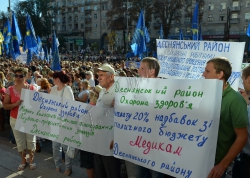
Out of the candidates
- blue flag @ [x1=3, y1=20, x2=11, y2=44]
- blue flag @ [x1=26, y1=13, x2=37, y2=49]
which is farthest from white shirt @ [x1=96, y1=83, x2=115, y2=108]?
blue flag @ [x1=3, y1=20, x2=11, y2=44]

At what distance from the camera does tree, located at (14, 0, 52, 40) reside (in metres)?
71.1

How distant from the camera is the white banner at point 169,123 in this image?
2033 millimetres

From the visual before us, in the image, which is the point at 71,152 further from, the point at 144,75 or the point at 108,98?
the point at 144,75

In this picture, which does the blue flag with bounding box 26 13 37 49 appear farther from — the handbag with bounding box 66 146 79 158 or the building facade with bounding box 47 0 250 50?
the building facade with bounding box 47 0 250 50

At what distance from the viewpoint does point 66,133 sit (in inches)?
132

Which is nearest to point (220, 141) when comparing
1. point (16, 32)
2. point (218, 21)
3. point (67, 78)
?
point (67, 78)

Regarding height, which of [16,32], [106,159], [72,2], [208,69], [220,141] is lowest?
[106,159]

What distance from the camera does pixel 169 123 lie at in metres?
2.29

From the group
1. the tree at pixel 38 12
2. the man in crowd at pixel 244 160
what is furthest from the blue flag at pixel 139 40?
the tree at pixel 38 12

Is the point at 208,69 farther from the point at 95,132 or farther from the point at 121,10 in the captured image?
the point at 121,10

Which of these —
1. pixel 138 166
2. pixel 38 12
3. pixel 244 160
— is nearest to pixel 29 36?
pixel 138 166

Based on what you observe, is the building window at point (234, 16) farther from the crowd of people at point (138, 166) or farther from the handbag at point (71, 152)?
the handbag at point (71, 152)

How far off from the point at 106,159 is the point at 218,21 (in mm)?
54886

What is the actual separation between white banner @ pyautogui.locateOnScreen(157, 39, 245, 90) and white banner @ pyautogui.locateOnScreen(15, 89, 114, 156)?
7.23 ft
